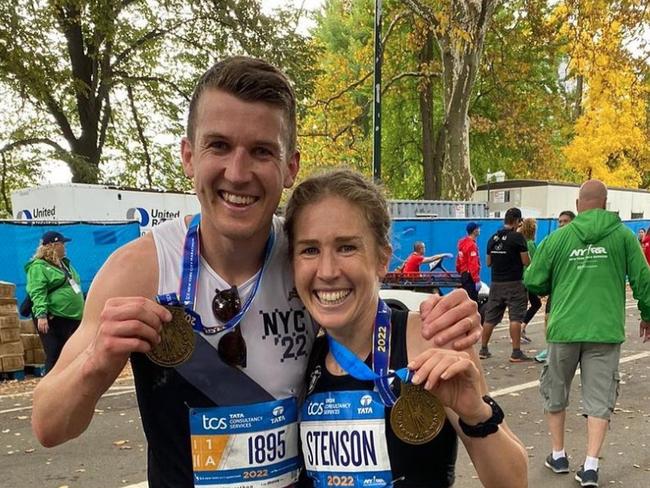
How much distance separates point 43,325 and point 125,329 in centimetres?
624

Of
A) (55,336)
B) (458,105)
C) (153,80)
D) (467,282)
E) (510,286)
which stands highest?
(153,80)

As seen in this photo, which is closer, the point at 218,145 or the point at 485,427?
the point at 485,427

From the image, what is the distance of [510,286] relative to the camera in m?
→ 8.13

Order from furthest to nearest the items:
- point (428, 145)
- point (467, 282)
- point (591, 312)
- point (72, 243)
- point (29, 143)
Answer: point (428, 145)
point (29, 143)
point (467, 282)
point (72, 243)
point (591, 312)

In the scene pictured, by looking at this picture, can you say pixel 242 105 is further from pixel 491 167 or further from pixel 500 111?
pixel 491 167

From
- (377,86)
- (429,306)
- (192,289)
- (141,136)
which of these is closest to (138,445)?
(192,289)

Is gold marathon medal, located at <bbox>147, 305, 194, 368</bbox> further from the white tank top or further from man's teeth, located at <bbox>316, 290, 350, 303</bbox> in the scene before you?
man's teeth, located at <bbox>316, 290, 350, 303</bbox>

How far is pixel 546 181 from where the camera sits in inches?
890

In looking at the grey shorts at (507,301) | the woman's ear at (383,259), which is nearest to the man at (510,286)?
the grey shorts at (507,301)

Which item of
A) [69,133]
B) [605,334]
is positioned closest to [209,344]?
[605,334]

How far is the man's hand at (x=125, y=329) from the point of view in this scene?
52.1 inches

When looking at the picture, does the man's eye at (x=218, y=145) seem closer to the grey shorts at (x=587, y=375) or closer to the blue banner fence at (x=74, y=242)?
the grey shorts at (x=587, y=375)

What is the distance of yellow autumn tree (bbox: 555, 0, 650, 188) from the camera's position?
10.8 m

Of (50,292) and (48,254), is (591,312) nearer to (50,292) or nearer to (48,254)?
(50,292)
